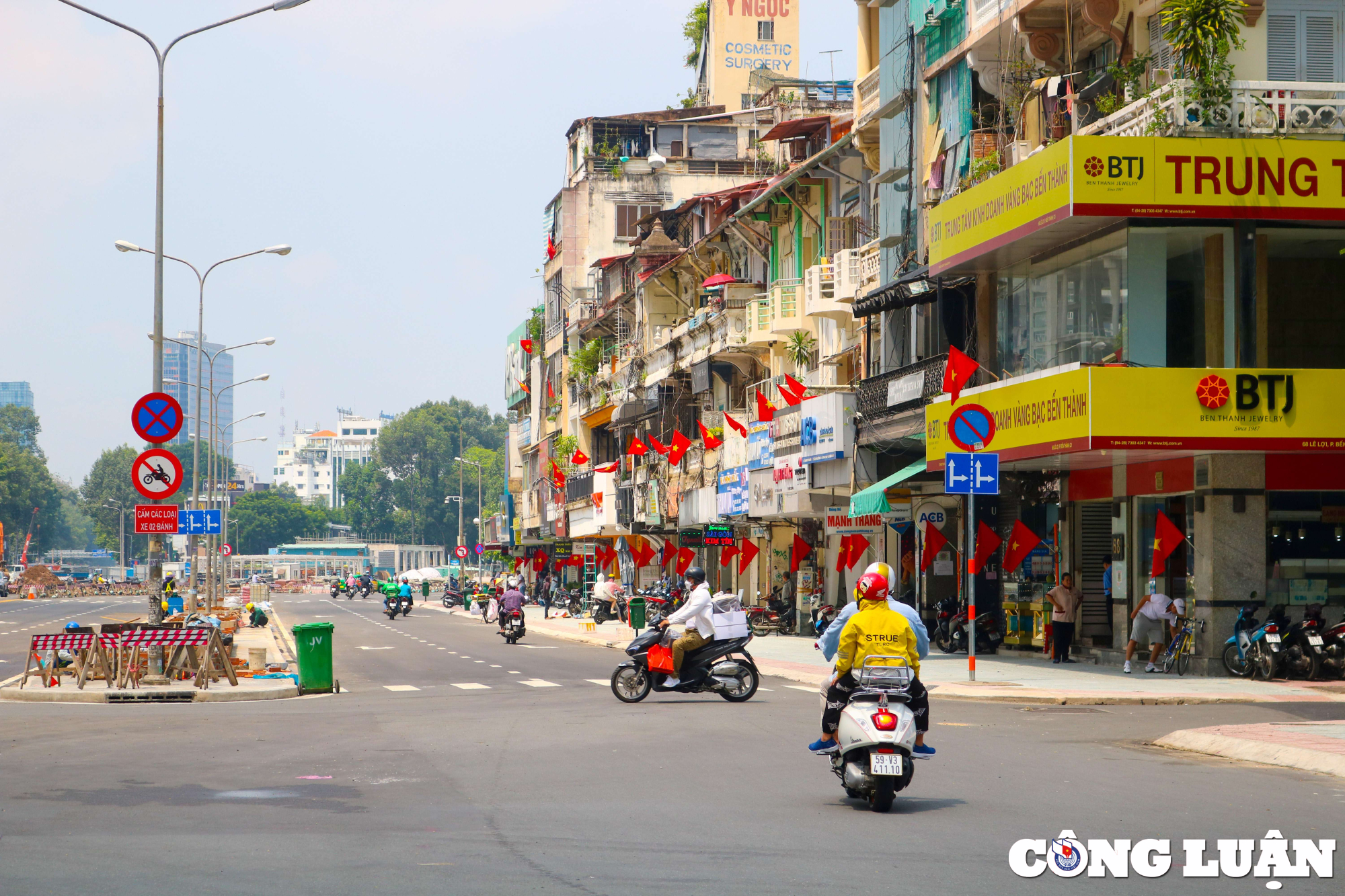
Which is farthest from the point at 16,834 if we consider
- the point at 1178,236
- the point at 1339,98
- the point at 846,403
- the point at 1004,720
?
the point at 846,403

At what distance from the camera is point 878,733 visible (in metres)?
9.93

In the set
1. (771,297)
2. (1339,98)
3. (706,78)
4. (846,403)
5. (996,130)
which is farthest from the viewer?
(706,78)

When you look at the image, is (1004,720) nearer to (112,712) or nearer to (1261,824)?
(1261,824)

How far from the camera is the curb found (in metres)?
12.8

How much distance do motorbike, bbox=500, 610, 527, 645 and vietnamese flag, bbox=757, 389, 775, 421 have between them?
328 inches

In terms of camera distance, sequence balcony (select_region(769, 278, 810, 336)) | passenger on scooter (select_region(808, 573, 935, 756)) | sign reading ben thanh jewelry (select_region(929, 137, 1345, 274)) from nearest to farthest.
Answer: passenger on scooter (select_region(808, 573, 935, 756))
sign reading ben thanh jewelry (select_region(929, 137, 1345, 274))
balcony (select_region(769, 278, 810, 336))

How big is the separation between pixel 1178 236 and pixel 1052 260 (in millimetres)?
2864

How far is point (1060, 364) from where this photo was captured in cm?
2528

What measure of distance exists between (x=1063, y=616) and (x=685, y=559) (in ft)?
96.0

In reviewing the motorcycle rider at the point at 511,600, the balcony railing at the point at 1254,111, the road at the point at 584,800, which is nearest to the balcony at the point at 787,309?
the motorcycle rider at the point at 511,600

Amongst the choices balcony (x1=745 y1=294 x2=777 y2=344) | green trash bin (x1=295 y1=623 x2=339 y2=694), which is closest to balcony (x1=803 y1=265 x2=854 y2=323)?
balcony (x1=745 y1=294 x2=777 y2=344)

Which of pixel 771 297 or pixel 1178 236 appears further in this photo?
pixel 771 297

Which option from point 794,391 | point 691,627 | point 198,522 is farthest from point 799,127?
point 691,627

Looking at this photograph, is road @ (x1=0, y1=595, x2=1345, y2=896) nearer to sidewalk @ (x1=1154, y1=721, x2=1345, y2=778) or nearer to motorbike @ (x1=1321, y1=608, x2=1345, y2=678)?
sidewalk @ (x1=1154, y1=721, x2=1345, y2=778)
